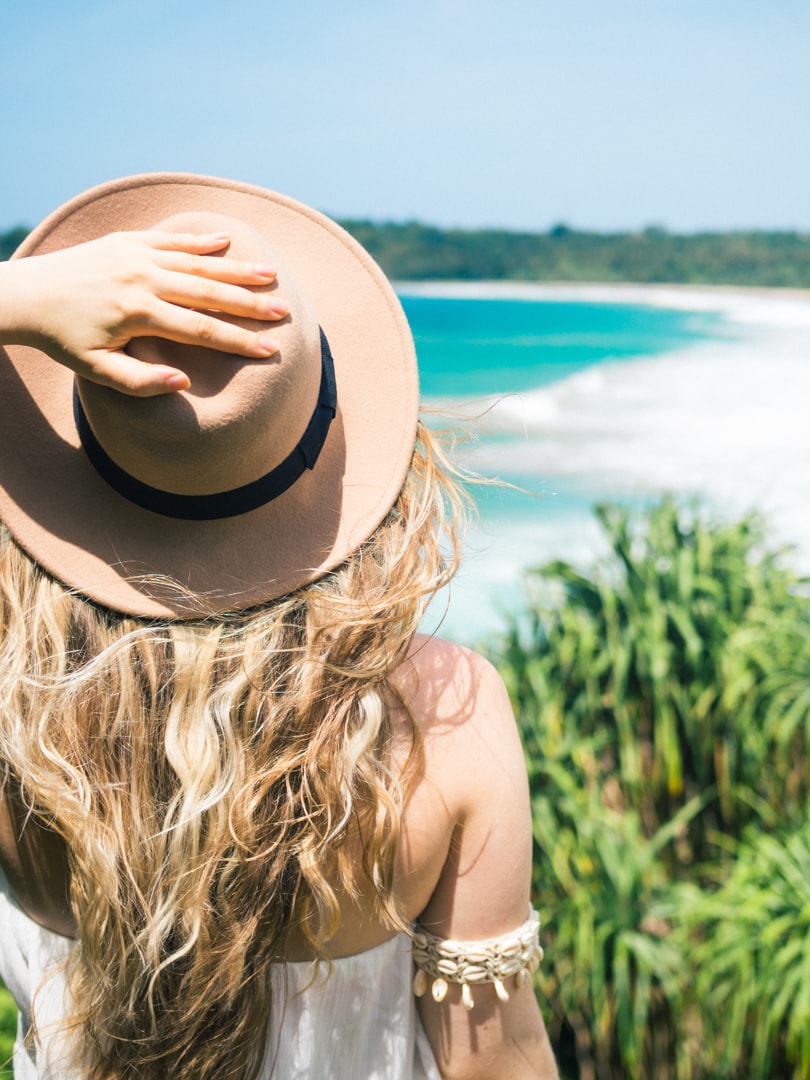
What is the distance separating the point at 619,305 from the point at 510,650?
37.7m

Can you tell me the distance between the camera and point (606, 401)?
22000mm

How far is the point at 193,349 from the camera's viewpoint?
0.86 meters

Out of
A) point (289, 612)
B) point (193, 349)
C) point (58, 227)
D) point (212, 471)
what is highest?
point (58, 227)

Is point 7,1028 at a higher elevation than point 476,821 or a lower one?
lower

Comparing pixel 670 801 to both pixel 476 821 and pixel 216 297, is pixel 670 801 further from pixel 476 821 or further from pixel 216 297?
pixel 216 297

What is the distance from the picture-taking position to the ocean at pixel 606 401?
33.8ft

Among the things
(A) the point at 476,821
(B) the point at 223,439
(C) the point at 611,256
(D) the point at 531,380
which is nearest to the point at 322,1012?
(A) the point at 476,821

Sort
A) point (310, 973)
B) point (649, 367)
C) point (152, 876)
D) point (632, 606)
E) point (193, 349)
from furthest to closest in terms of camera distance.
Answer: point (649, 367), point (632, 606), point (310, 973), point (152, 876), point (193, 349)

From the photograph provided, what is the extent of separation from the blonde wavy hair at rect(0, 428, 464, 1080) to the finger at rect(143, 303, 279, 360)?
267 millimetres

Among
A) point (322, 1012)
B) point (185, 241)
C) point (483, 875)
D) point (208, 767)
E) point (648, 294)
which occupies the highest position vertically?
point (185, 241)

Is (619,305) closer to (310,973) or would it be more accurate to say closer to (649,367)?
(649,367)

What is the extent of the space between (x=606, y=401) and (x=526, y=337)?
10.1m

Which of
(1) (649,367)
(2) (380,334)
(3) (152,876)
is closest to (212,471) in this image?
(2) (380,334)

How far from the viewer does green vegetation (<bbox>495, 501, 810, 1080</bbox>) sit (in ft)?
8.58
